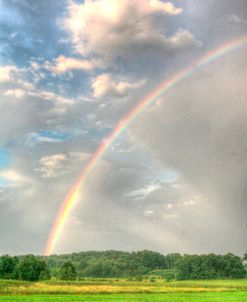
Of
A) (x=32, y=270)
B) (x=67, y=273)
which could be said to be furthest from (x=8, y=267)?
(x=67, y=273)

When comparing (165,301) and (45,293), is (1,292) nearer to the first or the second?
(45,293)

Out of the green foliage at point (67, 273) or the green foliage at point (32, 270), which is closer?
the green foliage at point (32, 270)

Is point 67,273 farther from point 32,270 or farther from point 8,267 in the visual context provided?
point 8,267

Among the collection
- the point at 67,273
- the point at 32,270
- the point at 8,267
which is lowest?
the point at 67,273

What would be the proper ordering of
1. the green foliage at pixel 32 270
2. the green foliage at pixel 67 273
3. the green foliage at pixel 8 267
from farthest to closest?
the green foliage at pixel 67 273 → the green foliage at pixel 8 267 → the green foliage at pixel 32 270

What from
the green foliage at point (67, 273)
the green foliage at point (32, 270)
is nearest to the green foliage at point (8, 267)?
the green foliage at point (32, 270)

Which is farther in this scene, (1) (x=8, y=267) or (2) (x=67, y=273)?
(2) (x=67, y=273)

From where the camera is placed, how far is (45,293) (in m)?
74.2

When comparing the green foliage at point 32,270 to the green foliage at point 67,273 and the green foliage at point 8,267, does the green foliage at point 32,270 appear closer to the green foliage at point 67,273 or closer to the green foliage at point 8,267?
the green foliage at point 8,267

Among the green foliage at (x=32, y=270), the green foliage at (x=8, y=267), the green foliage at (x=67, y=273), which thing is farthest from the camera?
the green foliage at (x=67, y=273)

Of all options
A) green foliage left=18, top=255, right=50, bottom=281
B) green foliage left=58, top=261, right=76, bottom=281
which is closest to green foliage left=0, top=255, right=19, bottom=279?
green foliage left=18, top=255, right=50, bottom=281

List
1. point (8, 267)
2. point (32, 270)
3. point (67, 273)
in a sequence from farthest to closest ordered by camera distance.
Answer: point (67, 273)
point (8, 267)
point (32, 270)

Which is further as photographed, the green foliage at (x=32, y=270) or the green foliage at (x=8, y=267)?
the green foliage at (x=8, y=267)

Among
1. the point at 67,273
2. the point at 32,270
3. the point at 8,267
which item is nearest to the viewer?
the point at 32,270
